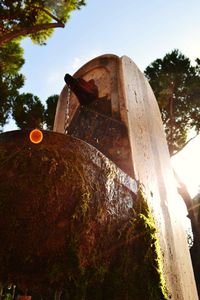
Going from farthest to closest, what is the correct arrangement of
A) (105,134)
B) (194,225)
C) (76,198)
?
(194,225)
(105,134)
(76,198)

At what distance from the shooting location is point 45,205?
1.97 metres

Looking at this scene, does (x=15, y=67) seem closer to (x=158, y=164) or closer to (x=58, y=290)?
(x=158, y=164)

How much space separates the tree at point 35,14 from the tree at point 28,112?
3378 mm

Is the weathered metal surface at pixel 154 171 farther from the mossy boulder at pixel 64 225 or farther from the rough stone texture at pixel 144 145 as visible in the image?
the mossy boulder at pixel 64 225

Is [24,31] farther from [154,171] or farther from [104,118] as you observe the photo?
[154,171]

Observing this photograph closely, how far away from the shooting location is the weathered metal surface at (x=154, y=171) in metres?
3.85

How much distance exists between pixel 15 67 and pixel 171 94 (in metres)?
7.39

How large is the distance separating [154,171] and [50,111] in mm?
8720

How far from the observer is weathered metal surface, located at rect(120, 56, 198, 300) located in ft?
12.6

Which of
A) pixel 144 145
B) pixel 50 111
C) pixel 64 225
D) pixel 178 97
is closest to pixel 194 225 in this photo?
pixel 178 97

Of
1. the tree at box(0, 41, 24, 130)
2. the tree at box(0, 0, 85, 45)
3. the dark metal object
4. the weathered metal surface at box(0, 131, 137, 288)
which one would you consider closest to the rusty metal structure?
the weathered metal surface at box(0, 131, 137, 288)

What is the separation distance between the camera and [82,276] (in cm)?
206

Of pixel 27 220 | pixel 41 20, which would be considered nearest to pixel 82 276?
pixel 27 220

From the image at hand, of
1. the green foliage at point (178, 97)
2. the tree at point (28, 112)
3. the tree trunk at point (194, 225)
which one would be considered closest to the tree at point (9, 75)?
the tree at point (28, 112)
